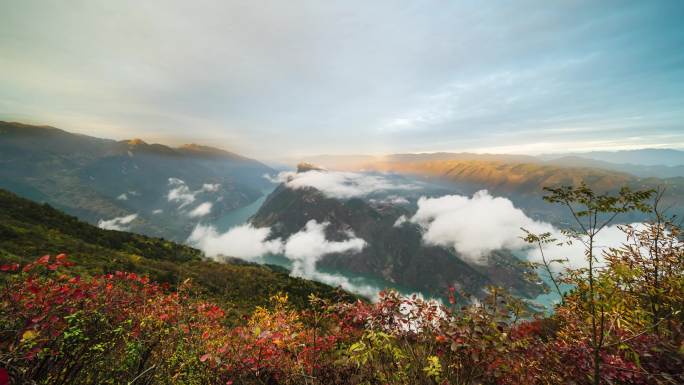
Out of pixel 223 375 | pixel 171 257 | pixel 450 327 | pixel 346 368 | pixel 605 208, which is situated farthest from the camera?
pixel 171 257

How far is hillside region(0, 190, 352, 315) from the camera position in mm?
35188

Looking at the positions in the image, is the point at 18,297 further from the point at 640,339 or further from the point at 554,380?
the point at 640,339

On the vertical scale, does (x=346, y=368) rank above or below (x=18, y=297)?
below

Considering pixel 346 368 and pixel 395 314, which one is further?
pixel 346 368

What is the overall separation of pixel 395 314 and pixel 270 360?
4.41 m

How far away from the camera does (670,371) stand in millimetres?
4820

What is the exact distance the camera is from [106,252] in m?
49.1

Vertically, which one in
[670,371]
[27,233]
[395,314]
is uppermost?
[395,314]

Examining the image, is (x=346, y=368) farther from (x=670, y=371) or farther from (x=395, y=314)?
(x=670, y=371)

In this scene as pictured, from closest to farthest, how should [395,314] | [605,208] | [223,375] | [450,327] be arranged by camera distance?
1. [450,327]
2. [605,208]
3. [395,314]
4. [223,375]

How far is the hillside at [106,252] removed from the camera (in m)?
35.2

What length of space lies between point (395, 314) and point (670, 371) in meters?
5.34

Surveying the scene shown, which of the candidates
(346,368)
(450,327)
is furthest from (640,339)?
(346,368)

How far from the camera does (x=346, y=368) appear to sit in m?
6.88
